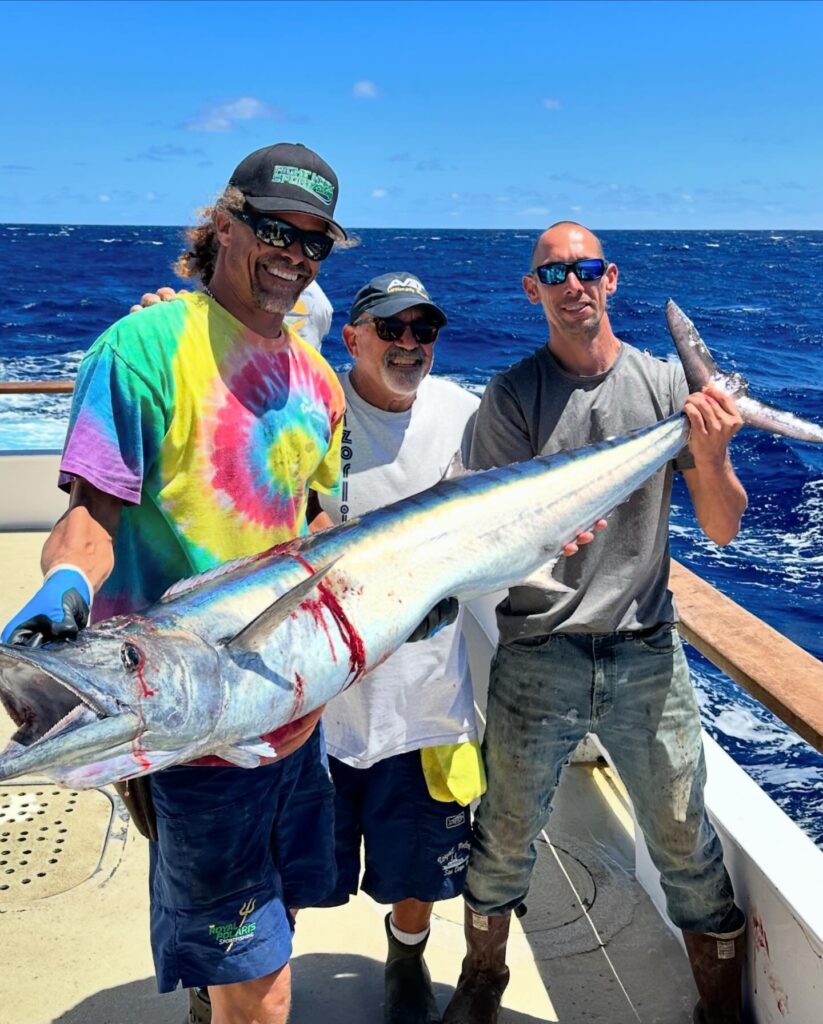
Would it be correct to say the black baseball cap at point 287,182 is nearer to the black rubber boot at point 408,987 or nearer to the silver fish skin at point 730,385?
the silver fish skin at point 730,385

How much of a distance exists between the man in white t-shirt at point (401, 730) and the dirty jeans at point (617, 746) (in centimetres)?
12

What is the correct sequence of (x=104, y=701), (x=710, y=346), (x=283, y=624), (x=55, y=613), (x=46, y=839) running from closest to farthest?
(x=104, y=701) < (x=55, y=613) < (x=283, y=624) < (x=46, y=839) < (x=710, y=346)

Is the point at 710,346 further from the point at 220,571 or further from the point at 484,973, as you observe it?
the point at 220,571

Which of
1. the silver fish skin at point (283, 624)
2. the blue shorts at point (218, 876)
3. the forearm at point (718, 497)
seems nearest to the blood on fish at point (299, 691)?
the silver fish skin at point (283, 624)

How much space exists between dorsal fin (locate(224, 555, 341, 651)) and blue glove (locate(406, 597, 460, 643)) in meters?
0.42

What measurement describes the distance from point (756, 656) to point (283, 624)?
1.44 m

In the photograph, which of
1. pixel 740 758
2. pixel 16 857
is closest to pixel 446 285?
pixel 740 758

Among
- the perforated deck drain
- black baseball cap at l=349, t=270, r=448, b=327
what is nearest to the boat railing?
black baseball cap at l=349, t=270, r=448, b=327

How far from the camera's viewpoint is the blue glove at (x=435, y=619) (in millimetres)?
1936

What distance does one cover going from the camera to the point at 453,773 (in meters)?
2.50

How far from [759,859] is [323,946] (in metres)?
1.29

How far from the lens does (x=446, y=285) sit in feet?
116

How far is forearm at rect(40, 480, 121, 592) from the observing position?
1.67m

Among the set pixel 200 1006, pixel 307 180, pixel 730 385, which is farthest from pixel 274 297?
pixel 200 1006
